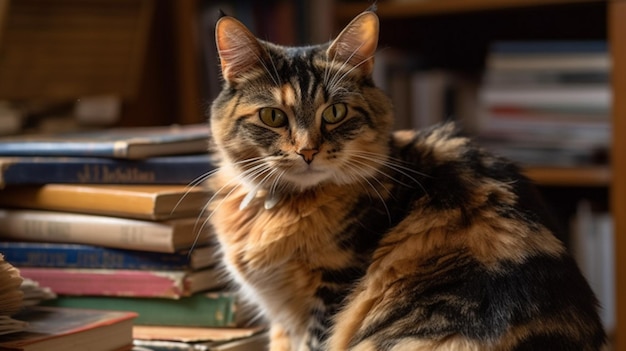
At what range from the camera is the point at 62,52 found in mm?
1615

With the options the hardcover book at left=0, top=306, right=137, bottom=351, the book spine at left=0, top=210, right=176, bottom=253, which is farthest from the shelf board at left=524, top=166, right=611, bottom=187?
the hardcover book at left=0, top=306, right=137, bottom=351

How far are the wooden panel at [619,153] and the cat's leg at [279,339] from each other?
36.0 inches

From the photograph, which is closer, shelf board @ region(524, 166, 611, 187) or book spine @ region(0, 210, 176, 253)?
book spine @ region(0, 210, 176, 253)

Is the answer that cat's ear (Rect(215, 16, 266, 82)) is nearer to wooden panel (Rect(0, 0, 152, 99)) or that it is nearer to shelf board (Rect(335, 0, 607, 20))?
wooden panel (Rect(0, 0, 152, 99))

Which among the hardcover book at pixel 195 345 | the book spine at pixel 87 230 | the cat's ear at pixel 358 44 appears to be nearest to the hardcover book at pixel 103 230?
the book spine at pixel 87 230

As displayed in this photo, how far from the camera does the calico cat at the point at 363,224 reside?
3.30ft

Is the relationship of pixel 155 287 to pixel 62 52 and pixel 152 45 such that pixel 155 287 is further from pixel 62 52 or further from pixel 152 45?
pixel 152 45

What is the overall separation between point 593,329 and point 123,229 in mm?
687

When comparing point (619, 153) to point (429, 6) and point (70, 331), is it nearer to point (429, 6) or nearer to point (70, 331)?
point (429, 6)

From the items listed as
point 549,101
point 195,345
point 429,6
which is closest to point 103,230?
point 195,345

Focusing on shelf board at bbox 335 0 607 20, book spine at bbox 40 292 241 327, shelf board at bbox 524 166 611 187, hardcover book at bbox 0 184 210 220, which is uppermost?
shelf board at bbox 335 0 607 20

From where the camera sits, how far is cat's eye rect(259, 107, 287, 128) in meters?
1.10

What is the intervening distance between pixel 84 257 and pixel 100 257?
3 cm

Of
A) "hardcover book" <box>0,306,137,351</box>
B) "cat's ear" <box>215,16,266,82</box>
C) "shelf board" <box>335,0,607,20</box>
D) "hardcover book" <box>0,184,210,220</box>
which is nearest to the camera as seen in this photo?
"hardcover book" <box>0,306,137,351</box>
